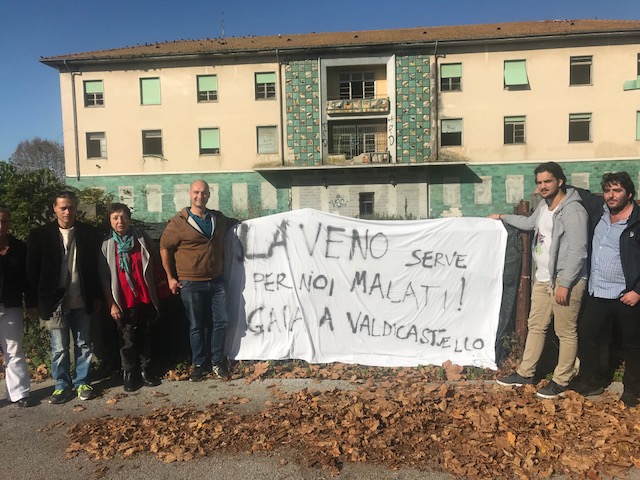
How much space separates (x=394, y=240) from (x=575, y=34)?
30.3m

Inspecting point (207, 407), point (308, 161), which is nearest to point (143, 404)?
point (207, 407)

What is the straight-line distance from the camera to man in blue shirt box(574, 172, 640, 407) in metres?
3.89

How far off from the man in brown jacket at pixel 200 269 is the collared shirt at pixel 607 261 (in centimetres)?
363

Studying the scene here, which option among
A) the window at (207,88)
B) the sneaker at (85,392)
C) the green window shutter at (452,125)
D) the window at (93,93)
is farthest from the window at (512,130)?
the sneaker at (85,392)

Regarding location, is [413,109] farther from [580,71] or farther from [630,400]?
[630,400]

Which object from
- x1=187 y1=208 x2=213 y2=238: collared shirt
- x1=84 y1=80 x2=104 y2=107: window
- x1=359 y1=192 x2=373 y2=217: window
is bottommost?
x1=187 y1=208 x2=213 y2=238: collared shirt

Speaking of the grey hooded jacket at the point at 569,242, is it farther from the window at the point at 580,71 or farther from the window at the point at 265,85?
the window at the point at 580,71

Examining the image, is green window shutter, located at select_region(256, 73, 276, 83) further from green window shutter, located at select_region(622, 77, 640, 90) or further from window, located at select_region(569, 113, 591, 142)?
green window shutter, located at select_region(622, 77, 640, 90)

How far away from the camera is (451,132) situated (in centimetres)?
2983

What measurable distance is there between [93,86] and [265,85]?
38.5 feet

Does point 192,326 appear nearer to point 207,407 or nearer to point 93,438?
point 207,407

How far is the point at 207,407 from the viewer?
166 inches

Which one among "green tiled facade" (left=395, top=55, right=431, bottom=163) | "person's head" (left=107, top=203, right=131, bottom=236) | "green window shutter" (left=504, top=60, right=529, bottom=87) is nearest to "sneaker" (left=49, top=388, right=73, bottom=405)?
"person's head" (left=107, top=203, right=131, bottom=236)

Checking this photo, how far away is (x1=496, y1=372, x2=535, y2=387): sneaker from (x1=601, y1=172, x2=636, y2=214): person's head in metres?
1.78
